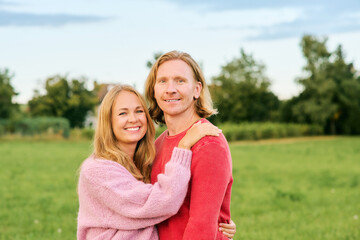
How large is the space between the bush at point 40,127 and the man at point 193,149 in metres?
36.7

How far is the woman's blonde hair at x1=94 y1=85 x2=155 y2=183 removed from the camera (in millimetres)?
2943

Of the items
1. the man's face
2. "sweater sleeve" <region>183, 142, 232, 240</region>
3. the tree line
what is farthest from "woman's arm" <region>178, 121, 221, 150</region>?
the tree line

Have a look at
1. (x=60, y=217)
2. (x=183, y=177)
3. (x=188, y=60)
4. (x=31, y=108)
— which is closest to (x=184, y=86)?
(x=188, y=60)

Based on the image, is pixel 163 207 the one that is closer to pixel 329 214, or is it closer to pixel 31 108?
pixel 329 214

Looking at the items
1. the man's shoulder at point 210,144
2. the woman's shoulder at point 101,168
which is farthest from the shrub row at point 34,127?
the man's shoulder at point 210,144

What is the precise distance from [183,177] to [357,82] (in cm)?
4486

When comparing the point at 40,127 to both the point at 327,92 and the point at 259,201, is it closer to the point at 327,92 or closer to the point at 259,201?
the point at 327,92

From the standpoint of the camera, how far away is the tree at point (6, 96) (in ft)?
A: 132

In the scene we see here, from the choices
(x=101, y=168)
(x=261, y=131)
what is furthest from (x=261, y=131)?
(x=101, y=168)

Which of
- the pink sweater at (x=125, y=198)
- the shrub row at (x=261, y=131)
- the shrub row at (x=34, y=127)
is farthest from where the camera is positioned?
the shrub row at (x=34, y=127)

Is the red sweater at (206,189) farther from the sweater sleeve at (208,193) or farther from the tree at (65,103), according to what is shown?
the tree at (65,103)

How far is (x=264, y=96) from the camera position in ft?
170

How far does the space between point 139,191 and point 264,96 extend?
50.5m

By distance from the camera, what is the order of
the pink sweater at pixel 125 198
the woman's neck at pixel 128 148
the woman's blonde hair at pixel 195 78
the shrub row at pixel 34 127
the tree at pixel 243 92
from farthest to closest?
the tree at pixel 243 92, the shrub row at pixel 34 127, the woman's neck at pixel 128 148, the woman's blonde hair at pixel 195 78, the pink sweater at pixel 125 198
